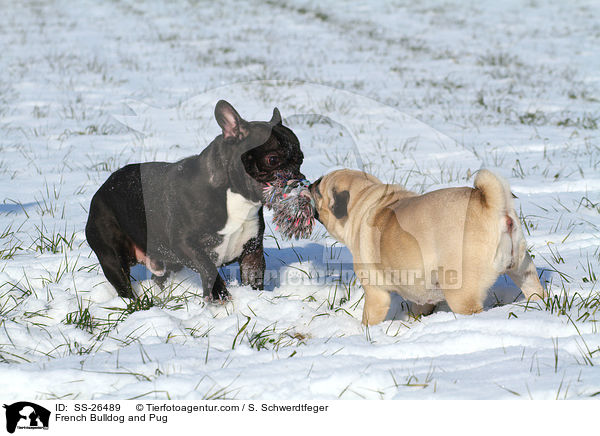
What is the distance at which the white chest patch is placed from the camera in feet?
11.7

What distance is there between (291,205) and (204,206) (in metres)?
0.51

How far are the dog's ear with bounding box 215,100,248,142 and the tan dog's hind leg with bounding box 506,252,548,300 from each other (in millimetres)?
1665

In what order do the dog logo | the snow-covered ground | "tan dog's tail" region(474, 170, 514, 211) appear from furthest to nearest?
1. "tan dog's tail" region(474, 170, 514, 211)
2. the snow-covered ground
3. the dog logo

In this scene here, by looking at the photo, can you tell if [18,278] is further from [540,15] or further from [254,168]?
[540,15]

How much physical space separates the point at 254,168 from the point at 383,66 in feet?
33.0

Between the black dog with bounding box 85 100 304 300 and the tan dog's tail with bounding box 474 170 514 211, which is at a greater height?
the tan dog's tail with bounding box 474 170 514 211

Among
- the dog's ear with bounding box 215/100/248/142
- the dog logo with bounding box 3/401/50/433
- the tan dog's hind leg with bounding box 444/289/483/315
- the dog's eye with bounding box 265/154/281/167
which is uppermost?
the dog's ear with bounding box 215/100/248/142

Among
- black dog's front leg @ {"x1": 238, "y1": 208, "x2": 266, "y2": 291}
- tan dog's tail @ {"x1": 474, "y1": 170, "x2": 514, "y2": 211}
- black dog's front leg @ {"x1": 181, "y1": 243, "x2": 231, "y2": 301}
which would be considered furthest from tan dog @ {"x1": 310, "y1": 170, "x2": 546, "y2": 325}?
black dog's front leg @ {"x1": 181, "y1": 243, "x2": 231, "y2": 301}

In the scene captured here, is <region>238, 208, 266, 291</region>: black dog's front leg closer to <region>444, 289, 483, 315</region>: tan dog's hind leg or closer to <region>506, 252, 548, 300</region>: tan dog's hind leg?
<region>444, 289, 483, 315</region>: tan dog's hind leg

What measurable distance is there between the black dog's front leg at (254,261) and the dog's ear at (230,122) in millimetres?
484

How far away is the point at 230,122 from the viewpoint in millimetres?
3510

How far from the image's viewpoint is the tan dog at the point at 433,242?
2.92 meters

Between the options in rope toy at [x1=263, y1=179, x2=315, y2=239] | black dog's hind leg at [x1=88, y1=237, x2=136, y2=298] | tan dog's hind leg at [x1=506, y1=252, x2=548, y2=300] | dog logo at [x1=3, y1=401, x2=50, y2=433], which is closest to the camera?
dog logo at [x1=3, y1=401, x2=50, y2=433]

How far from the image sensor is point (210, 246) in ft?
11.9
